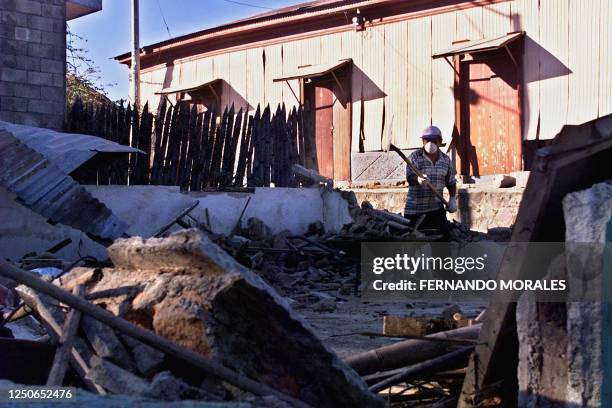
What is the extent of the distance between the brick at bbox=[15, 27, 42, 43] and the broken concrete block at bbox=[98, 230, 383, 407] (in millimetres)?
9276

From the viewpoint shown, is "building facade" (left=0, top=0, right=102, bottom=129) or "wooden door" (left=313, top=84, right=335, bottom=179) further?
"wooden door" (left=313, top=84, right=335, bottom=179)

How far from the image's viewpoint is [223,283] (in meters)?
3.65

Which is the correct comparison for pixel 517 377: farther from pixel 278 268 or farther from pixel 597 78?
pixel 597 78

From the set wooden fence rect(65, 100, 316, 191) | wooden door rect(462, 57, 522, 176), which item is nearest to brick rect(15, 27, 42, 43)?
wooden fence rect(65, 100, 316, 191)

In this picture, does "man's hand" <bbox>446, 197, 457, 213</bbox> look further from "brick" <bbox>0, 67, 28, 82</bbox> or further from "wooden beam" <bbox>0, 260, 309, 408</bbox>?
"wooden beam" <bbox>0, 260, 309, 408</bbox>

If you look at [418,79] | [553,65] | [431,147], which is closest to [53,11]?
[431,147]

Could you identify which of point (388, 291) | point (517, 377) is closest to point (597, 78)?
point (388, 291)

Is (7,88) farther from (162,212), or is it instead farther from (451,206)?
(451,206)

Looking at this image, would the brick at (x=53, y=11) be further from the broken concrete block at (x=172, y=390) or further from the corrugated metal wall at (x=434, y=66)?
the broken concrete block at (x=172, y=390)

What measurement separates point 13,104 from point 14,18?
113 centimetres

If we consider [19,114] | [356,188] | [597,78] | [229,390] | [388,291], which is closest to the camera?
[229,390]

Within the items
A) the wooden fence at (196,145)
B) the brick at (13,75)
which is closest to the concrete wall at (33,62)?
the brick at (13,75)

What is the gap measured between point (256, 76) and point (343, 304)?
1486 cm

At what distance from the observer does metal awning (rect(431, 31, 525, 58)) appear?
1714 centimetres
